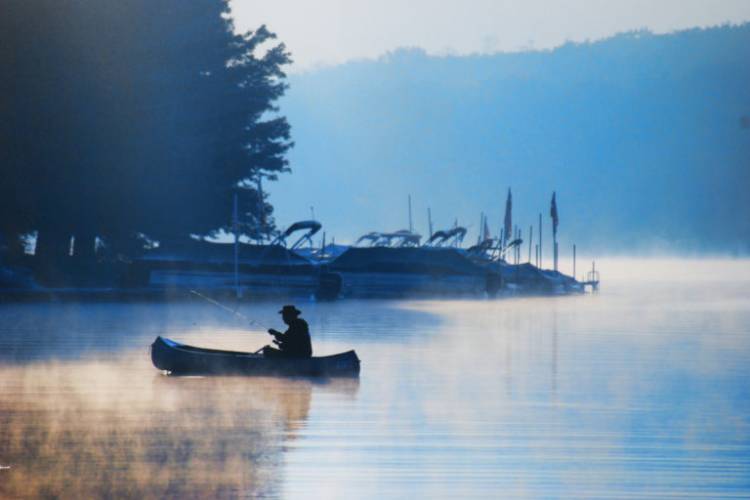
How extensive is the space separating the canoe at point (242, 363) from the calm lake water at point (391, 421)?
0.27m

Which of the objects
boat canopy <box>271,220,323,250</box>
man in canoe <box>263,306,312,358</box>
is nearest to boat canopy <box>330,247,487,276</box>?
boat canopy <box>271,220,323,250</box>

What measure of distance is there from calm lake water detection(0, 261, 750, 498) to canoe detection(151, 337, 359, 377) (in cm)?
27

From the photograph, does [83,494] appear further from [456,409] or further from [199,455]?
[456,409]

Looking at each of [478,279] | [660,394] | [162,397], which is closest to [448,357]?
[660,394]

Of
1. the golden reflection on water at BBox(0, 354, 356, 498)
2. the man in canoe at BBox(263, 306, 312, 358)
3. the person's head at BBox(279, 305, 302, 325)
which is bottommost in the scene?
the golden reflection on water at BBox(0, 354, 356, 498)

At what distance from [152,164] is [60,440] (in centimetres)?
5581

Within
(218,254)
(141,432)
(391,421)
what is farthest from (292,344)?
(218,254)

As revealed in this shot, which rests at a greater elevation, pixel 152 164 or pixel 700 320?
pixel 152 164

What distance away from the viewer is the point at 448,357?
41844 mm

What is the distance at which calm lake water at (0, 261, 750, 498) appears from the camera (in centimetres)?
1884

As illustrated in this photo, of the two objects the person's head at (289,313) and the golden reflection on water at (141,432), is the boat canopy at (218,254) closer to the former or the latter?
the golden reflection on water at (141,432)

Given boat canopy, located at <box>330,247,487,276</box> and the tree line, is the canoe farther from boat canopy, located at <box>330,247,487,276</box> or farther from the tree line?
boat canopy, located at <box>330,247,487,276</box>

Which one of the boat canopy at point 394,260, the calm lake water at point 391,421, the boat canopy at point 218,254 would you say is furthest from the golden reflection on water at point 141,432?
the boat canopy at point 394,260

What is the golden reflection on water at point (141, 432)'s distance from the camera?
18.2 metres
